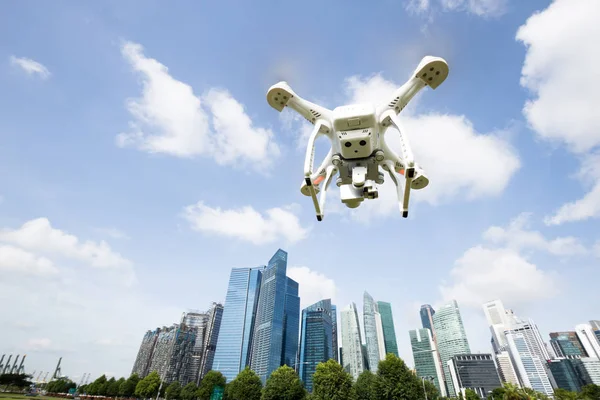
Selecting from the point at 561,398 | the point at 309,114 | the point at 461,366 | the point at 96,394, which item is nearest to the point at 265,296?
the point at 96,394

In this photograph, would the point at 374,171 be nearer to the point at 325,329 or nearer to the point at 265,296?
the point at 265,296

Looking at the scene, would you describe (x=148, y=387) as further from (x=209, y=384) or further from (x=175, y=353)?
(x=175, y=353)

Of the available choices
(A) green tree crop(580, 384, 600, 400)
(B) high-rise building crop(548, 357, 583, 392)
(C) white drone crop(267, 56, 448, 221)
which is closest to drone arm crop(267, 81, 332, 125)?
(C) white drone crop(267, 56, 448, 221)

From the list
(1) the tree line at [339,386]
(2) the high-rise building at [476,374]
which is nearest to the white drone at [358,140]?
(1) the tree line at [339,386]

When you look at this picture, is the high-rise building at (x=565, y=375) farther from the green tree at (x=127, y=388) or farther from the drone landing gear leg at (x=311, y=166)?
the drone landing gear leg at (x=311, y=166)

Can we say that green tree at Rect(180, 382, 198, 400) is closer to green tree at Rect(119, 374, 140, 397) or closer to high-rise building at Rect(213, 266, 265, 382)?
green tree at Rect(119, 374, 140, 397)

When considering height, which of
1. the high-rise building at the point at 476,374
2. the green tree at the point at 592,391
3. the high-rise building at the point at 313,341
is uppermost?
the high-rise building at the point at 313,341
